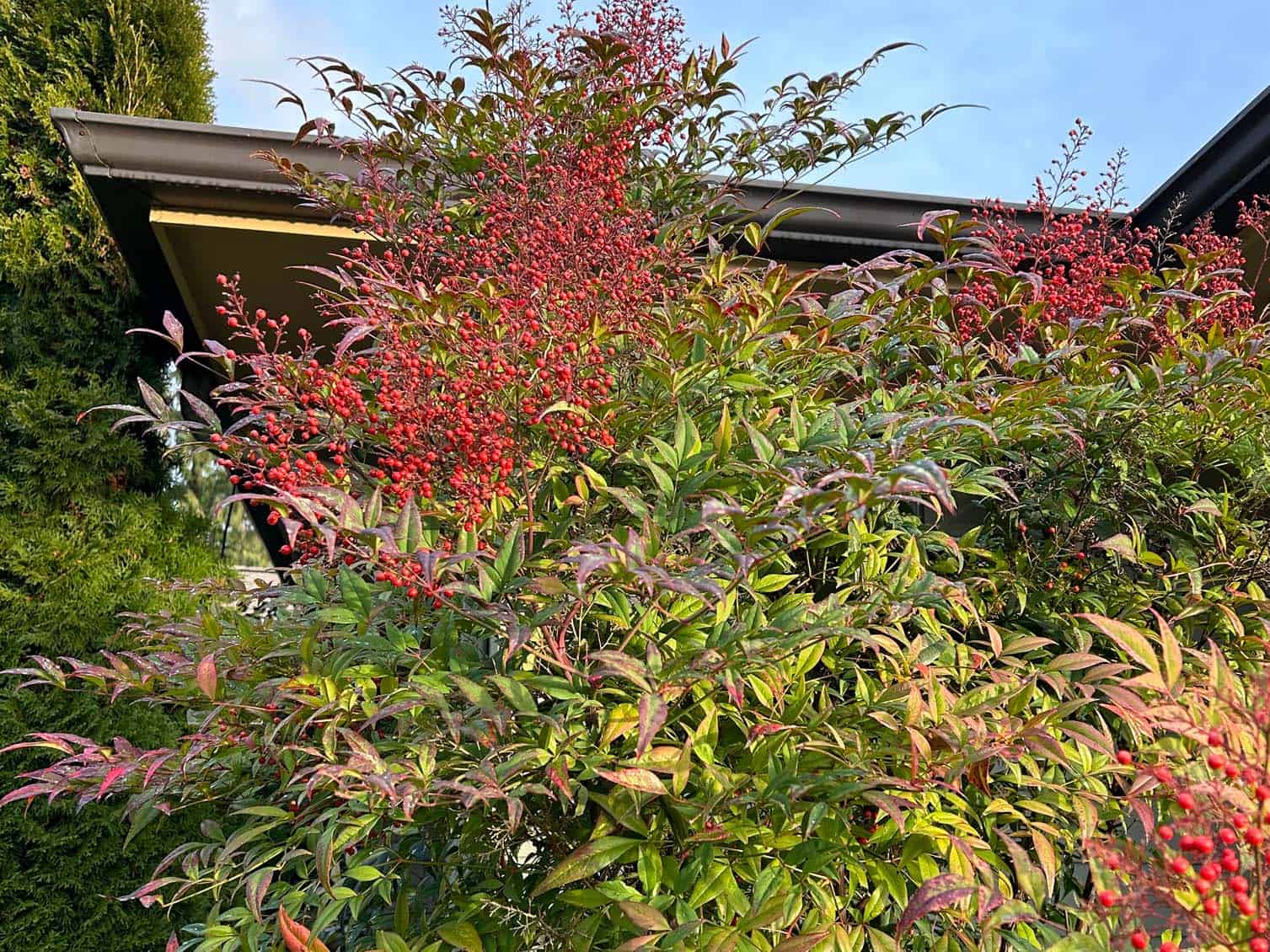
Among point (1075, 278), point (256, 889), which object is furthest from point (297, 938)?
point (1075, 278)

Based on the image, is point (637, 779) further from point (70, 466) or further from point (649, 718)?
point (70, 466)

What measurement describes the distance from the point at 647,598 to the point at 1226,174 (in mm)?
2437

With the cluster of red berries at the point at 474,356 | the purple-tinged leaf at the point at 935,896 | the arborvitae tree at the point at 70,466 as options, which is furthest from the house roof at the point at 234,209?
the purple-tinged leaf at the point at 935,896

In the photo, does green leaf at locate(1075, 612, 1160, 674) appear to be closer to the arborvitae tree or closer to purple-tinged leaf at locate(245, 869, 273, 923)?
purple-tinged leaf at locate(245, 869, 273, 923)

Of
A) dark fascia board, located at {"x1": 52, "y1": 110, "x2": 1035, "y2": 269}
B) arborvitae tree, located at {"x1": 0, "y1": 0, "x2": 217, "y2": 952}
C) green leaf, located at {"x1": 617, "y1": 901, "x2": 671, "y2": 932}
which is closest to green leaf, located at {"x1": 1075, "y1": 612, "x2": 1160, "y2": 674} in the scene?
green leaf, located at {"x1": 617, "y1": 901, "x2": 671, "y2": 932}

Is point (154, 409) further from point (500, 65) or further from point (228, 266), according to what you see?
point (228, 266)

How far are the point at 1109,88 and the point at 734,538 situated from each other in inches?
111

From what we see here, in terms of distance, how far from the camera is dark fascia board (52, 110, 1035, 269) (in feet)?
8.27

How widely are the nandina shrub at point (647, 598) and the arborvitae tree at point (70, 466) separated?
124cm

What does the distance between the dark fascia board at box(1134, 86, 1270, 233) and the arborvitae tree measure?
347 cm

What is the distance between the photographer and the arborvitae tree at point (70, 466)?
2.77 meters

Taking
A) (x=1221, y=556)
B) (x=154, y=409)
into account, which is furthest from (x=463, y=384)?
(x=1221, y=556)

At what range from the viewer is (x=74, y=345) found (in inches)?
125

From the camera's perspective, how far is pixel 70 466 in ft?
10.2
